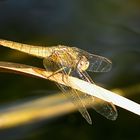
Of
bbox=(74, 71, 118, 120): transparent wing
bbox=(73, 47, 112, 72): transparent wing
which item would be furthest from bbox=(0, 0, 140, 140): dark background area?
bbox=(73, 47, 112, 72): transparent wing

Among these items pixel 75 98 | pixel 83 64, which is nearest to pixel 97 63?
pixel 83 64

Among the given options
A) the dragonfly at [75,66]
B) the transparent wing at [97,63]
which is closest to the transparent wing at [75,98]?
the dragonfly at [75,66]

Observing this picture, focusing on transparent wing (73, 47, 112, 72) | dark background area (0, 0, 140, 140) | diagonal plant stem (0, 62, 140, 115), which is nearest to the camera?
diagonal plant stem (0, 62, 140, 115)

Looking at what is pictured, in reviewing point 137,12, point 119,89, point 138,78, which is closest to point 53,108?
point 119,89

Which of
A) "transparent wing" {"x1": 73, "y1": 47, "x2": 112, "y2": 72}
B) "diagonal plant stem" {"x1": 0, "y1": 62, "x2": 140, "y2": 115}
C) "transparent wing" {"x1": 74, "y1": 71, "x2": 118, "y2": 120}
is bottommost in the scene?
"transparent wing" {"x1": 74, "y1": 71, "x2": 118, "y2": 120}

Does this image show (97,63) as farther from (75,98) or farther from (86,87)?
(86,87)

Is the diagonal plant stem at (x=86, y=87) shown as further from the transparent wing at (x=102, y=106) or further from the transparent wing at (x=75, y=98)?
the transparent wing at (x=102, y=106)

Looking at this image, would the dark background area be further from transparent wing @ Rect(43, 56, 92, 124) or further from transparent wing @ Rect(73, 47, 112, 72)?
transparent wing @ Rect(73, 47, 112, 72)
